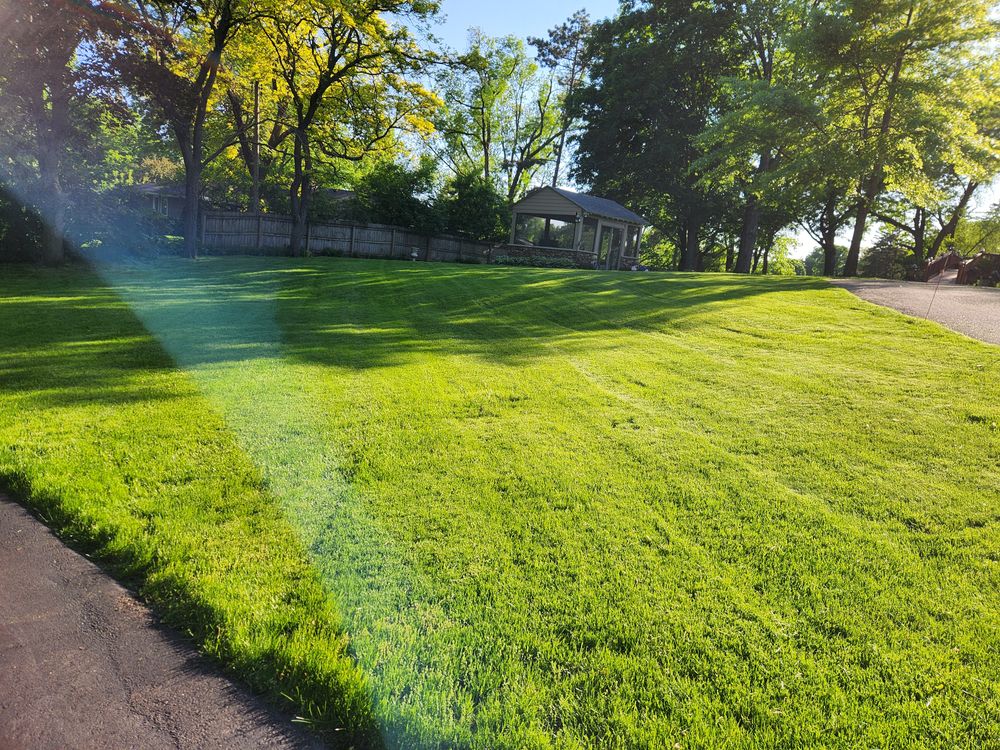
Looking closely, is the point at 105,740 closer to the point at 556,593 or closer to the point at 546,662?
the point at 546,662

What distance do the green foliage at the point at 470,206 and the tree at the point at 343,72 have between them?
4.57 metres

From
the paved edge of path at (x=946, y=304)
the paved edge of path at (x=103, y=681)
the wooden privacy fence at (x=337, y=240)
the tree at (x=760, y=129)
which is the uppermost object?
→ the tree at (x=760, y=129)

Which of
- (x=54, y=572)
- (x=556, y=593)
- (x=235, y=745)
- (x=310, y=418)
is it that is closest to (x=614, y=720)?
(x=556, y=593)

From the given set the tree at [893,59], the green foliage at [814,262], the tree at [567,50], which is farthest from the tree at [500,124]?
the green foliage at [814,262]

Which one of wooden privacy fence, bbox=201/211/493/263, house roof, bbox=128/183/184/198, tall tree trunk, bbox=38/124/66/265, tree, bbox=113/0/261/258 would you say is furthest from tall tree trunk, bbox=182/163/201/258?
house roof, bbox=128/183/184/198

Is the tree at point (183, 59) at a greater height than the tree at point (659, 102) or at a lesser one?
lesser

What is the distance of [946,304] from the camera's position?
10.1 meters

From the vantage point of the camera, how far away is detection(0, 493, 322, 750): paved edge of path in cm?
174

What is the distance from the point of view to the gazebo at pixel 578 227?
25.0 metres

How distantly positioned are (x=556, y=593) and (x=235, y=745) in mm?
1314

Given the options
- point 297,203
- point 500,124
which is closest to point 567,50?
point 500,124

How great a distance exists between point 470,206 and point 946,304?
20.3 meters

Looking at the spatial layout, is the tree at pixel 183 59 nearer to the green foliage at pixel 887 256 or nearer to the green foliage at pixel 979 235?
the green foliage at pixel 979 235

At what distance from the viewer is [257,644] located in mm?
2086
